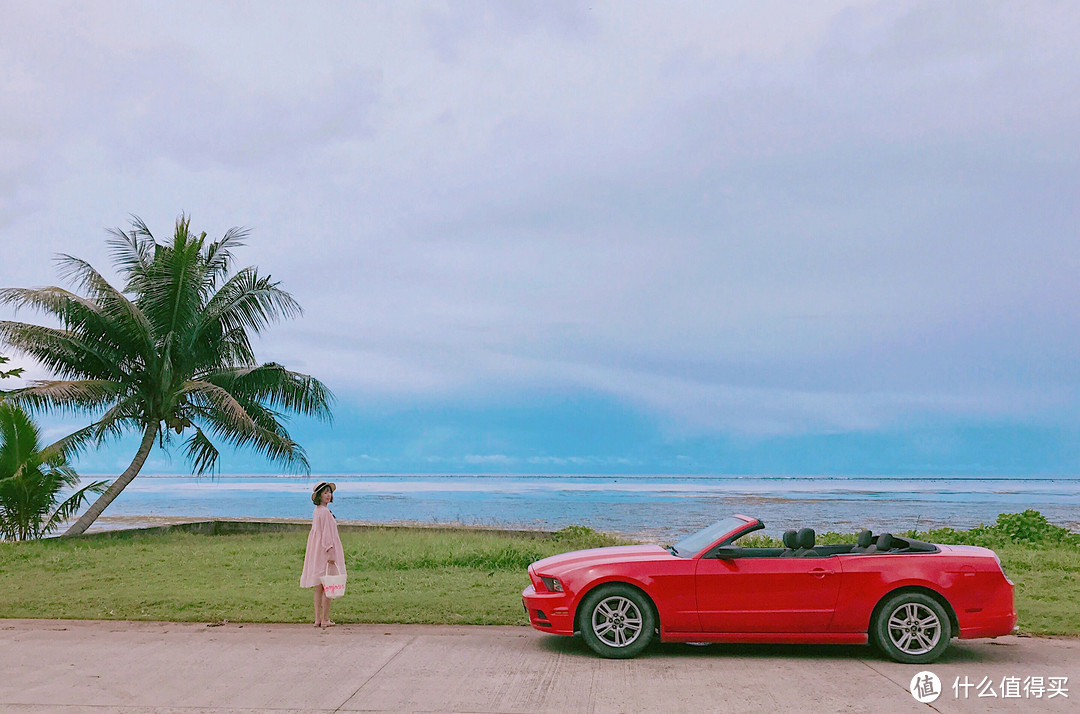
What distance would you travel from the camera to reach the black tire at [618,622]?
8.15m

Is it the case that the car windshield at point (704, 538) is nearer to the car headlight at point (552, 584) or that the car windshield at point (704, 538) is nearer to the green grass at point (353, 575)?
the car headlight at point (552, 584)

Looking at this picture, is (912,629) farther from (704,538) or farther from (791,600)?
(704,538)

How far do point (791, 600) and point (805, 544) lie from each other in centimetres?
58

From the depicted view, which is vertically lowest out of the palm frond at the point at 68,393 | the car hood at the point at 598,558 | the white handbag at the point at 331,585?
the white handbag at the point at 331,585

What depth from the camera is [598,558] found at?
860cm

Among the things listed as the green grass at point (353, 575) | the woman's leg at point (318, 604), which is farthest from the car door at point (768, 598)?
the woman's leg at point (318, 604)

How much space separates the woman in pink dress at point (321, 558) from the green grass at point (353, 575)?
1.40 feet

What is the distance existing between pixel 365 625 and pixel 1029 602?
822 centimetres

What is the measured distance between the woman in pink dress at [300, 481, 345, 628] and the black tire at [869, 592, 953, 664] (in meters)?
5.54

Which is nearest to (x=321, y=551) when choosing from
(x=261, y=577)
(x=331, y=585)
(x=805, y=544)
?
(x=331, y=585)

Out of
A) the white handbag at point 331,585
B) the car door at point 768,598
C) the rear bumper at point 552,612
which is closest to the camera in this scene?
the car door at point 768,598

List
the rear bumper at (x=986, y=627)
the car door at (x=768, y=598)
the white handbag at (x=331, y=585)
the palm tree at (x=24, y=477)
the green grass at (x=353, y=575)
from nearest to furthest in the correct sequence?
the rear bumper at (x=986, y=627)
the car door at (x=768, y=598)
the white handbag at (x=331, y=585)
the green grass at (x=353, y=575)
the palm tree at (x=24, y=477)

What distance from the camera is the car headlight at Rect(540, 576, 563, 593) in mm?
8391

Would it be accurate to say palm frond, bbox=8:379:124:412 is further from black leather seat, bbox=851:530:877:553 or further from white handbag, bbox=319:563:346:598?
black leather seat, bbox=851:530:877:553
